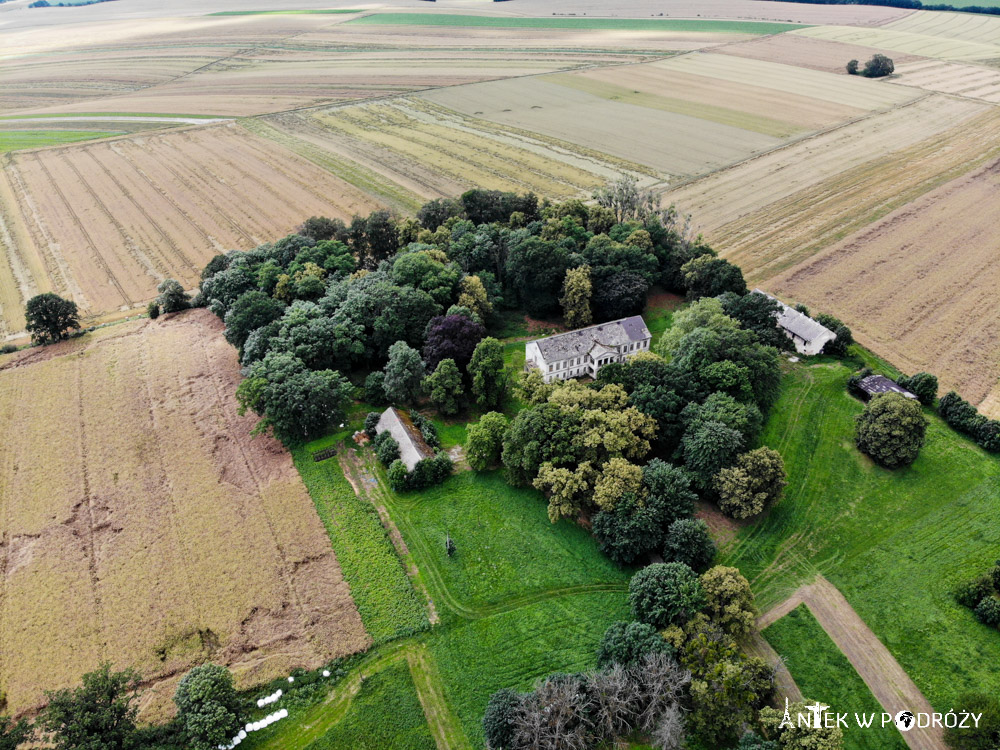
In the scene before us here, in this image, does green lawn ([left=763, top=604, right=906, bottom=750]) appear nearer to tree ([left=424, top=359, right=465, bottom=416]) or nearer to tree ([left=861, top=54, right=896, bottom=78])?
tree ([left=424, top=359, right=465, bottom=416])

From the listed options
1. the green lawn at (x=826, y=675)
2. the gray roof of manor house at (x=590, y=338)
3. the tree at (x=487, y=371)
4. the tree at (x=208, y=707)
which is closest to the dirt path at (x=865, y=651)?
the green lawn at (x=826, y=675)

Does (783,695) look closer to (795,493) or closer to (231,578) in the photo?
(795,493)

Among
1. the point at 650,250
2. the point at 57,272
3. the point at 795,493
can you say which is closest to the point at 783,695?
the point at 795,493

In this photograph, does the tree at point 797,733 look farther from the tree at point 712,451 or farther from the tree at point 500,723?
the tree at point 712,451

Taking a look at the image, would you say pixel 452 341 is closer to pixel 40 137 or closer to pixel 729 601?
pixel 729 601

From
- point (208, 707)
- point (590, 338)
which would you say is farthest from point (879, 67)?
point (208, 707)
